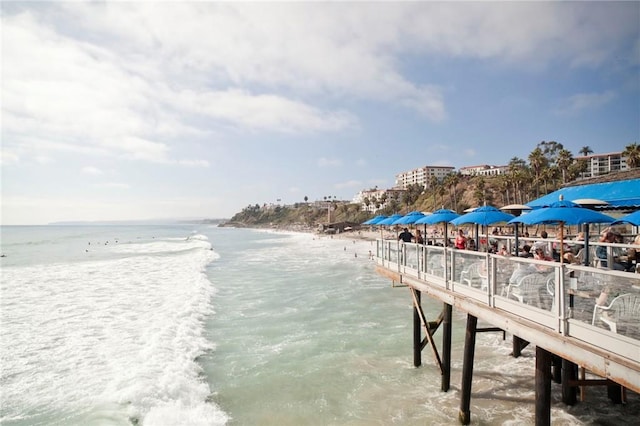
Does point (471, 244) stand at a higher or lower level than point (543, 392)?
higher

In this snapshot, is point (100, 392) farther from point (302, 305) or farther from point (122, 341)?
point (302, 305)

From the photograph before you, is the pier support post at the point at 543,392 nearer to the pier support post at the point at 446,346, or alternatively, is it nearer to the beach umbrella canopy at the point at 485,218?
the pier support post at the point at 446,346

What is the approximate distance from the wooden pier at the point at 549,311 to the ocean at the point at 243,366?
128 centimetres

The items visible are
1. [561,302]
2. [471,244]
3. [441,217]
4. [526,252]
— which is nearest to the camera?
[561,302]

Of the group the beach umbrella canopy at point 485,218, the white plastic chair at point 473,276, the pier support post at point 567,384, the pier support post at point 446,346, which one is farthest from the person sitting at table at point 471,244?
the pier support post at point 567,384

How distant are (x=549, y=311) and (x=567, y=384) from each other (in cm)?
421

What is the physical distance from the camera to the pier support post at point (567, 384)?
9.26 m

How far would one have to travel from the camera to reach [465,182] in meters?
123

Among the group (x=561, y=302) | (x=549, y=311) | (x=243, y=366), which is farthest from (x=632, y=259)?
(x=243, y=366)

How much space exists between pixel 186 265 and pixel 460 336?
109 ft

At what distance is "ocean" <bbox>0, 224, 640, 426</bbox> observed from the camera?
9867 millimetres

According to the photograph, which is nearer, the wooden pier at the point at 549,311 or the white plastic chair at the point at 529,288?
the wooden pier at the point at 549,311

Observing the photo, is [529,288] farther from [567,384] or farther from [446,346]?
[446,346]

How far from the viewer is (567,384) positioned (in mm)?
9188
